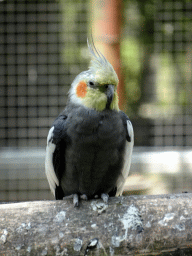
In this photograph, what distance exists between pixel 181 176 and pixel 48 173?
1.44 meters

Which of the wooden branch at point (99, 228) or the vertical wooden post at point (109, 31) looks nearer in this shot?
the wooden branch at point (99, 228)

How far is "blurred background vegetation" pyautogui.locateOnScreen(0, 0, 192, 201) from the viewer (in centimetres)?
238

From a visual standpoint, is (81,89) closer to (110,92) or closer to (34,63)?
(110,92)

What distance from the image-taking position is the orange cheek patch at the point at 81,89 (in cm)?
110

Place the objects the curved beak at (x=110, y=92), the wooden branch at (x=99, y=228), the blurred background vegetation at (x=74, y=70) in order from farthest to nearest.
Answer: the blurred background vegetation at (x=74, y=70) → the curved beak at (x=110, y=92) → the wooden branch at (x=99, y=228)

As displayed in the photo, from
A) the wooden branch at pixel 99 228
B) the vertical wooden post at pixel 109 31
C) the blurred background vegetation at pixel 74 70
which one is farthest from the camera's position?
the blurred background vegetation at pixel 74 70

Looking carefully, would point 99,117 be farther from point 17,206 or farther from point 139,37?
point 139,37

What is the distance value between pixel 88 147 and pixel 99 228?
0.32 m

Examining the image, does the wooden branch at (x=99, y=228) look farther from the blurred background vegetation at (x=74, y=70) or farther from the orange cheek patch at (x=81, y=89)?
the blurred background vegetation at (x=74, y=70)

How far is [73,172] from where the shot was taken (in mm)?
1113

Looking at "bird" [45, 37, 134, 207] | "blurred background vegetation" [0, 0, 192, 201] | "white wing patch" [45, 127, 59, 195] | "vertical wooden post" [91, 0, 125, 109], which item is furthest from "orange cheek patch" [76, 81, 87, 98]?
"blurred background vegetation" [0, 0, 192, 201]

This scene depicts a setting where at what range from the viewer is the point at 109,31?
1.45m

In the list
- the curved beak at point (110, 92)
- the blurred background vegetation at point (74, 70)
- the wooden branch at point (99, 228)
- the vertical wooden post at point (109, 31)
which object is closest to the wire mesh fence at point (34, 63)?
the blurred background vegetation at point (74, 70)

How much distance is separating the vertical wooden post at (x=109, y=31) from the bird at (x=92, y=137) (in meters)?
0.28
